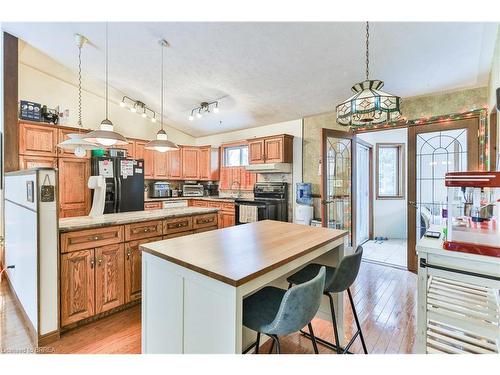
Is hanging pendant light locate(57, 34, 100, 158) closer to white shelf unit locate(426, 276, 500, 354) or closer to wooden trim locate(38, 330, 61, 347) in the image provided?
wooden trim locate(38, 330, 61, 347)

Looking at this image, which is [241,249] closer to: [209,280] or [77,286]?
[209,280]

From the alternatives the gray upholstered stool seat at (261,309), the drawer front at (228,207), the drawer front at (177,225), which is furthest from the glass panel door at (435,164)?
the drawer front at (228,207)

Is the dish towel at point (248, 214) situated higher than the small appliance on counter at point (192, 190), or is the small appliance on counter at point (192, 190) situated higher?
the small appliance on counter at point (192, 190)

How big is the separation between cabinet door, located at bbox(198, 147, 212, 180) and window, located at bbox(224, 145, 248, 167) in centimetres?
41

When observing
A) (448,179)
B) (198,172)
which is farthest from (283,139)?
(448,179)

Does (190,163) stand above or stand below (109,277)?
above

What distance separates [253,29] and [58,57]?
3336mm

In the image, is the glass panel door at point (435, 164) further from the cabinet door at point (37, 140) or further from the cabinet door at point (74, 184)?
the cabinet door at point (37, 140)

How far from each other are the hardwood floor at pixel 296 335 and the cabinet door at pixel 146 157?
9.95 feet

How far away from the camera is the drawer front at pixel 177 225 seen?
2754 mm

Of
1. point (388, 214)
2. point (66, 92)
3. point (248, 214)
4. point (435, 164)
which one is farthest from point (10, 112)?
point (388, 214)

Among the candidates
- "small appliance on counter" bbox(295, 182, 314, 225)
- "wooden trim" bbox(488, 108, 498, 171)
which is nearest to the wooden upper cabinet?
"small appliance on counter" bbox(295, 182, 314, 225)

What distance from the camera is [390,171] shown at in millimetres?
5406

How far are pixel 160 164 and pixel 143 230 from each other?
3.34m
